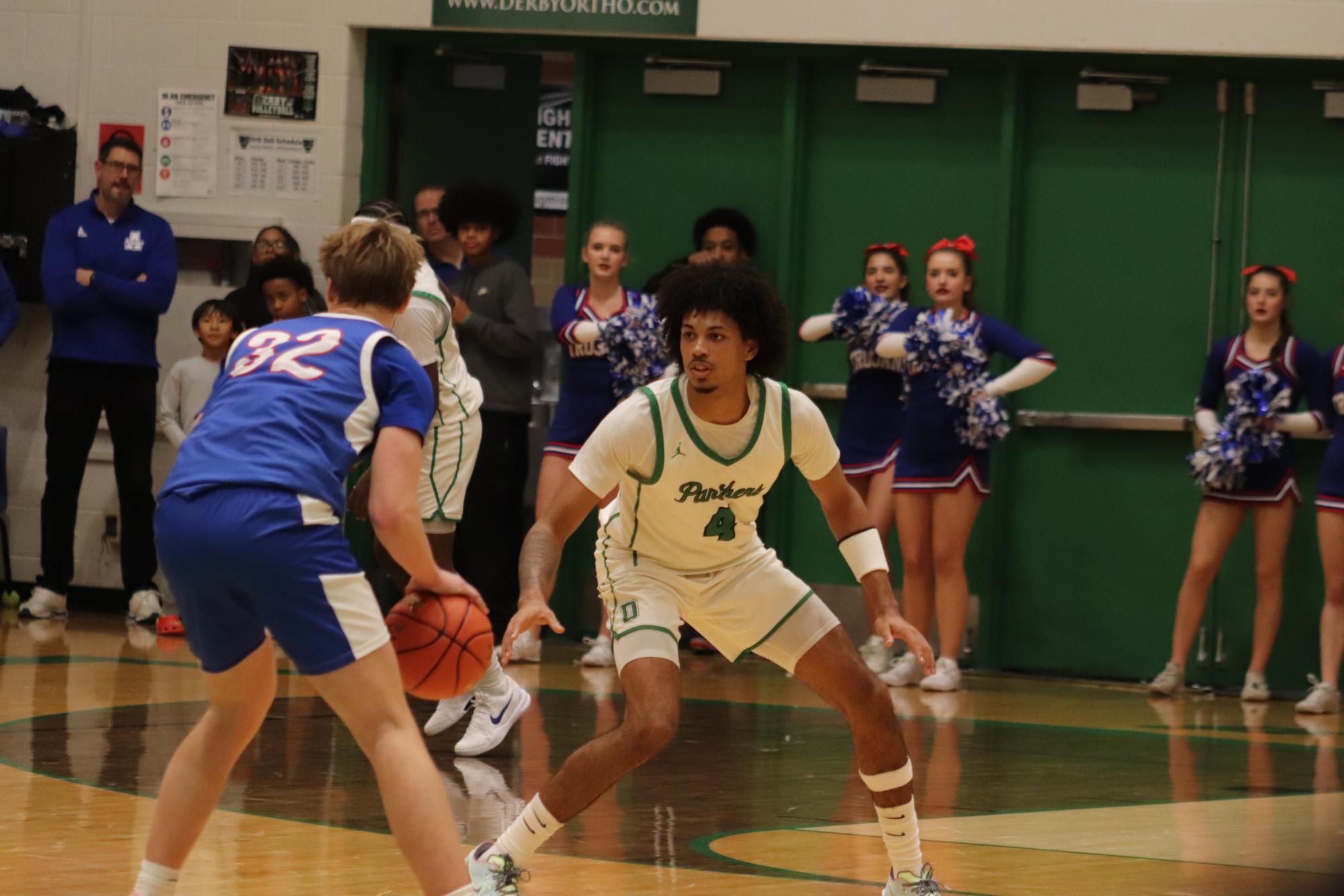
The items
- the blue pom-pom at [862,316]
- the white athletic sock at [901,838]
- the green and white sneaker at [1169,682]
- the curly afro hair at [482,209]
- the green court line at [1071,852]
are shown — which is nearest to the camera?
the white athletic sock at [901,838]

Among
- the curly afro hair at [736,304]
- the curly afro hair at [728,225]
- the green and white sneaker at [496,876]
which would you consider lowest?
the green and white sneaker at [496,876]

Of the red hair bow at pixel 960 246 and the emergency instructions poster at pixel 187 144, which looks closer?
the red hair bow at pixel 960 246

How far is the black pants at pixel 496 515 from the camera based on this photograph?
34.1ft

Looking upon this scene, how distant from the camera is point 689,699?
8.59 m

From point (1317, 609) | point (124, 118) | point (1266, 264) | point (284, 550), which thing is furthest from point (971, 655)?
point (284, 550)

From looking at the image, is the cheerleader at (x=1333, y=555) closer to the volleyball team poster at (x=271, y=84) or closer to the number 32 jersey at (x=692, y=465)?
the number 32 jersey at (x=692, y=465)

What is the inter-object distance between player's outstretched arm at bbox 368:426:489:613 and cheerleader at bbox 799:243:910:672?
5862 millimetres

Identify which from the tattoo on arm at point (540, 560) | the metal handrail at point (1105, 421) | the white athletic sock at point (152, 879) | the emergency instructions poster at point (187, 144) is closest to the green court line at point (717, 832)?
the tattoo on arm at point (540, 560)

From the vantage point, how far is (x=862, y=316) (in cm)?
951

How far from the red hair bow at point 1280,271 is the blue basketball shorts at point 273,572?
22.2 feet

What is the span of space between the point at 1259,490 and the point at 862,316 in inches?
85.0

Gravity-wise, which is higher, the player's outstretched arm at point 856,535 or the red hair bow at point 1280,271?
the red hair bow at point 1280,271

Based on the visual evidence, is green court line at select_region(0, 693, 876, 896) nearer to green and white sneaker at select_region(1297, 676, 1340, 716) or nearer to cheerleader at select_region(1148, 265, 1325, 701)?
green and white sneaker at select_region(1297, 676, 1340, 716)

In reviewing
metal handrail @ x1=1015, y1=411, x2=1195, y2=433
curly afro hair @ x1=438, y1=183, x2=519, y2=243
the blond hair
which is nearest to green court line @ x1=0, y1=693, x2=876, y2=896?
the blond hair
